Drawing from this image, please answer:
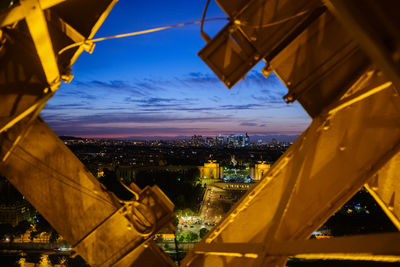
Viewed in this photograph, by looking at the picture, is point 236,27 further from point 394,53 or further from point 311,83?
point 394,53

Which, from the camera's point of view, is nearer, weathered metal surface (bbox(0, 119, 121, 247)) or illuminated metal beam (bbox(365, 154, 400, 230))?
weathered metal surface (bbox(0, 119, 121, 247))

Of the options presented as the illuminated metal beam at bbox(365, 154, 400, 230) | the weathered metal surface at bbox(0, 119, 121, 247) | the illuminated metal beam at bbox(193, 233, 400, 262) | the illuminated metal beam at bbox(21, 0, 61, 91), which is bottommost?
the illuminated metal beam at bbox(365, 154, 400, 230)

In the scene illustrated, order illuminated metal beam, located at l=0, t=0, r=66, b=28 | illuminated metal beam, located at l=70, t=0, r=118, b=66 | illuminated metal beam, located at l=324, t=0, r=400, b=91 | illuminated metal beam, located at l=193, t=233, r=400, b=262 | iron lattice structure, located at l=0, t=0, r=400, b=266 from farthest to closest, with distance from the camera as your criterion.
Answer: illuminated metal beam, located at l=70, t=0, r=118, b=66
iron lattice structure, located at l=0, t=0, r=400, b=266
illuminated metal beam, located at l=0, t=0, r=66, b=28
illuminated metal beam, located at l=193, t=233, r=400, b=262
illuminated metal beam, located at l=324, t=0, r=400, b=91

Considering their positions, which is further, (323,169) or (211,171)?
(211,171)

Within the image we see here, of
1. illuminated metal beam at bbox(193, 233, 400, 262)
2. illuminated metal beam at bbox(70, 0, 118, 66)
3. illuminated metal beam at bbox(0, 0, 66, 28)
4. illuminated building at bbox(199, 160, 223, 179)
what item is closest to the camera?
illuminated metal beam at bbox(193, 233, 400, 262)

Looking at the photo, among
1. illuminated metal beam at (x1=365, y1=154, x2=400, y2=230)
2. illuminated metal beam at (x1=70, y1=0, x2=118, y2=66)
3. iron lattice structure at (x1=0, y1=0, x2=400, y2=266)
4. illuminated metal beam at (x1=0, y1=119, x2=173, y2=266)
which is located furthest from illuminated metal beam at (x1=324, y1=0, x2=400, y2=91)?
illuminated metal beam at (x1=365, y1=154, x2=400, y2=230)

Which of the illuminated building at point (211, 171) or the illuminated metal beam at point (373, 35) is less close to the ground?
the illuminated metal beam at point (373, 35)

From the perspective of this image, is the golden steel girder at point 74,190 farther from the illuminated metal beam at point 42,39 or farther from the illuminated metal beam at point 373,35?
the illuminated metal beam at point 373,35

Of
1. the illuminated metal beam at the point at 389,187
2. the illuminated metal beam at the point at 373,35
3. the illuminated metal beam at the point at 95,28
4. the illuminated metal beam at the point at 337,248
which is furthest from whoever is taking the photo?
the illuminated metal beam at the point at 389,187

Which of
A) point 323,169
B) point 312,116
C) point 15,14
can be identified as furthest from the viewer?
point 312,116

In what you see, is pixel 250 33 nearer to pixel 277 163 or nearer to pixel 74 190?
pixel 277 163

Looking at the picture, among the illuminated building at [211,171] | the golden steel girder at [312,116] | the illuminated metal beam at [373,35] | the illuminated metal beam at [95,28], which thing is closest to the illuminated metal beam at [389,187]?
the golden steel girder at [312,116]

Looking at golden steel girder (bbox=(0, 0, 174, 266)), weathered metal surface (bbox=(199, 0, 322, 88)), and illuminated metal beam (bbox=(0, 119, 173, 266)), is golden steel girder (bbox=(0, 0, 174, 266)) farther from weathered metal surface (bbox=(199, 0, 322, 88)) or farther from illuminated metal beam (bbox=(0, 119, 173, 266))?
weathered metal surface (bbox=(199, 0, 322, 88))

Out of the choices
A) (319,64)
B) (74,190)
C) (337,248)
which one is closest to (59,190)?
(74,190)
